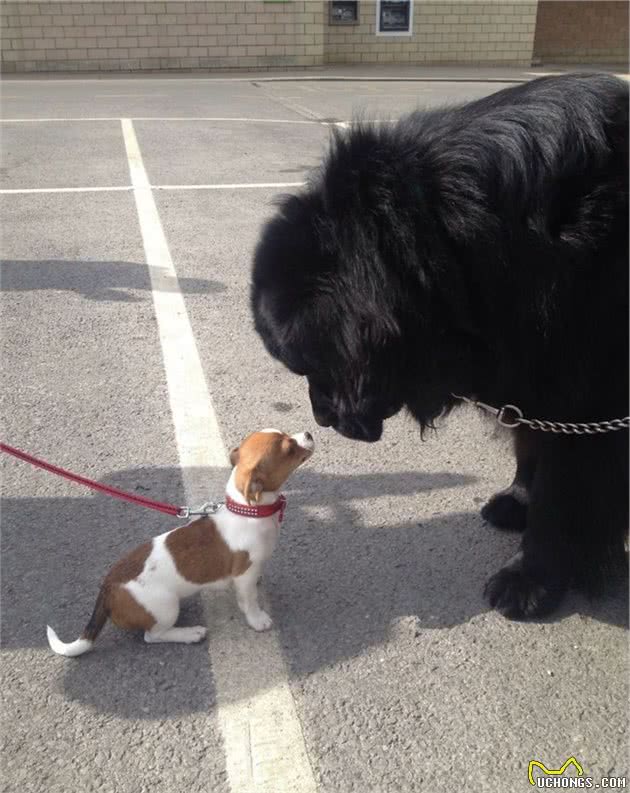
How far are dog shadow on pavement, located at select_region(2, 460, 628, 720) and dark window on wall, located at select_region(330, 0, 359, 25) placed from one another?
2334cm

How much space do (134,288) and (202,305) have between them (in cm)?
56

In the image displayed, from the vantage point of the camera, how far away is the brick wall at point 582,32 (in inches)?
1003

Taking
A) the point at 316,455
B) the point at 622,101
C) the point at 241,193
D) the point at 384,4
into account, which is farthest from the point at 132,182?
the point at 384,4

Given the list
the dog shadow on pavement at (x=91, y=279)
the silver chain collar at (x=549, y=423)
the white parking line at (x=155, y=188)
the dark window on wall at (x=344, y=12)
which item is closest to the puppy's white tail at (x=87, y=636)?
the silver chain collar at (x=549, y=423)

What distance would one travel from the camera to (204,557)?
213 cm

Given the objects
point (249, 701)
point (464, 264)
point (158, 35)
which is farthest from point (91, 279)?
point (158, 35)

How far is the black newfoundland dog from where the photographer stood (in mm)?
1692

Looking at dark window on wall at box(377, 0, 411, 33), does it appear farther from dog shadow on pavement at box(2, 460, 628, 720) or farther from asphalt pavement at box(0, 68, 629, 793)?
dog shadow on pavement at box(2, 460, 628, 720)

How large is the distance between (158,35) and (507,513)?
22860mm

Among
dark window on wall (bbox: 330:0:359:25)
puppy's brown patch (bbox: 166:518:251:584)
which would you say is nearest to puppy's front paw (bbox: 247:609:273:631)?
puppy's brown patch (bbox: 166:518:251:584)

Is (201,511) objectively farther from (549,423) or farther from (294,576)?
(549,423)

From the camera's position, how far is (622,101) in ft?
5.83

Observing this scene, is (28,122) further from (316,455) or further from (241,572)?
(241,572)

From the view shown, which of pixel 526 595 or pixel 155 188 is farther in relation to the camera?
pixel 155 188
